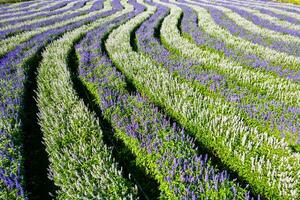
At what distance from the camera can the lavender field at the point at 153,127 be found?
13.2 feet

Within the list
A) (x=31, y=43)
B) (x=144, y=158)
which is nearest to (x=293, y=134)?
(x=144, y=158)

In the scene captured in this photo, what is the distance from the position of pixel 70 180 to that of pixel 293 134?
152 inches

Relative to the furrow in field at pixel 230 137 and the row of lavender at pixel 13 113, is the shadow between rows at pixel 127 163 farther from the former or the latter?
the row of lavender at pixel 13 113

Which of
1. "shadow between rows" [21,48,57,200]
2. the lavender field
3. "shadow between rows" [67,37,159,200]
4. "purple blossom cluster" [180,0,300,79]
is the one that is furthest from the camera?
"purple blossom cluster" [180,0,300,79]

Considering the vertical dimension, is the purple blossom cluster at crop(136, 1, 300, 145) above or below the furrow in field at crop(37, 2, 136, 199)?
below

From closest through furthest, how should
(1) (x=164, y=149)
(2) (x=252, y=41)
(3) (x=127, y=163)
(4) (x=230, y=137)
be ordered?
(1) (x=164, y=149)
(3) (x=127, y=163)
(4) (x=230, y=137)
(2) (x=252, y=41)

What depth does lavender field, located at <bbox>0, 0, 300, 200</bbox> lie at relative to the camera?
4.03 metres

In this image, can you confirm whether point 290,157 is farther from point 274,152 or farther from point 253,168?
point 253,168

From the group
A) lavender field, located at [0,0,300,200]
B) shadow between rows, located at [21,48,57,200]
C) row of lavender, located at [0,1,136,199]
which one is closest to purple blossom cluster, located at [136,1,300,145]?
lavender field, located at [0,0,300,200]

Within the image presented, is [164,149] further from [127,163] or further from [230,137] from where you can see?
[230,137]

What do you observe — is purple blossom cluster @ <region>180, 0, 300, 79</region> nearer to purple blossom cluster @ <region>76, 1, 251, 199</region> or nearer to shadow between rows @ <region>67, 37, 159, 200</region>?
purple blossom cluster @ <region>76, 1, 251, 199</region>

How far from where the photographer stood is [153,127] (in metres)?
5.27

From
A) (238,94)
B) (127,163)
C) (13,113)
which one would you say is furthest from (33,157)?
(238,94)

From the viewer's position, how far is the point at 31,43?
13094 mm
